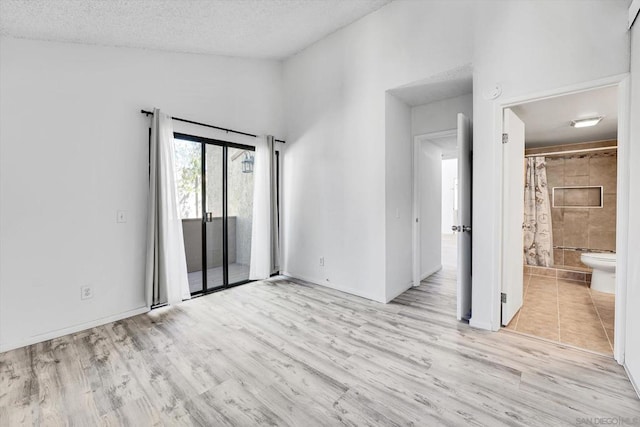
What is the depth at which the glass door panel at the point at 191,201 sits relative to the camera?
345 cm

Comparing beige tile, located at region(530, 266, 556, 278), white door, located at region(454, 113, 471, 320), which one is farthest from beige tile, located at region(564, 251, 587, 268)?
white door, located at region(454, 113, 471, 320)

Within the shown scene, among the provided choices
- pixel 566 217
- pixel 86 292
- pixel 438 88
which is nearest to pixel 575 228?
pixel 566 217

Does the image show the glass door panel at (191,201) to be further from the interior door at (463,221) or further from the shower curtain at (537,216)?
the shower curtain at (537,216)

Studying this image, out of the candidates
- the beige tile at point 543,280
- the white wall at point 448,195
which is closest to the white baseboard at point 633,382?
the beige tile at point 543,280

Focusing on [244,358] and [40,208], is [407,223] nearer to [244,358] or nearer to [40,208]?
[244,358]

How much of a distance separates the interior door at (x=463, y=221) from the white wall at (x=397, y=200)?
0.78 m

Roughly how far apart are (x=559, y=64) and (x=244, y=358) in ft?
11.0

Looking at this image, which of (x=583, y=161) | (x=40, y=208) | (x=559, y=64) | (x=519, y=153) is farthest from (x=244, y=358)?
(x=583, y=161)

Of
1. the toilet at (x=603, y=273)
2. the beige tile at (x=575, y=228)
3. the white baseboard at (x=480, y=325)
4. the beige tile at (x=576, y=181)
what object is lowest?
the white baseboard at (x=480, y=325)

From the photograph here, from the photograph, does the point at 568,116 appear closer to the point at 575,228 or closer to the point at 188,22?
the point at 575,228

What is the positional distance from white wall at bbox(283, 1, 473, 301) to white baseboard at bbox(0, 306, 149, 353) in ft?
7.02

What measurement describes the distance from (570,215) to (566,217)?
0.20ft

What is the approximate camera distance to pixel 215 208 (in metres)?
3.79

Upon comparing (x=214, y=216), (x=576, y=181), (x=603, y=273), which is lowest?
(x=603, y=273)
